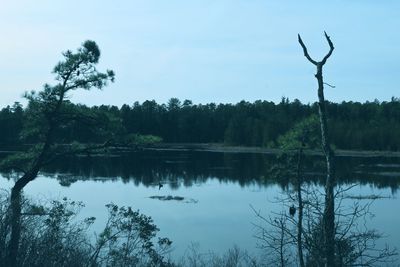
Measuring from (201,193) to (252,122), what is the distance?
160ft

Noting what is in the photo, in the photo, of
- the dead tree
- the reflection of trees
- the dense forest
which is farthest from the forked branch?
the dense forest

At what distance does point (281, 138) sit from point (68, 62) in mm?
5812

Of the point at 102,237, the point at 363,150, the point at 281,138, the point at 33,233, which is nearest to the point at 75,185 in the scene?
the point at 281,138

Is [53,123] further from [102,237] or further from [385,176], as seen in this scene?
[385,176]

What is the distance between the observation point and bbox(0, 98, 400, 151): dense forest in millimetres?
62000

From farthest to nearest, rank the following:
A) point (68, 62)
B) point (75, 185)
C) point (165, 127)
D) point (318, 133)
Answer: point (165, 127) → point (75, 185) → point (318, 133) → point (68, 62)

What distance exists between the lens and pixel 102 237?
11.5 meters

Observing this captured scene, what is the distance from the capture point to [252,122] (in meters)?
76.5

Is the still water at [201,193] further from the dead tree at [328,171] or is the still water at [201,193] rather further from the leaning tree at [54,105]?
the dead tree at [328,171]

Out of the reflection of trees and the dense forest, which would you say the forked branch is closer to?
the reflection of trees

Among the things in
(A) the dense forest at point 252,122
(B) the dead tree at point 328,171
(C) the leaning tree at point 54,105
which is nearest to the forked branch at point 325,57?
(B) the dead tree at point 328,171

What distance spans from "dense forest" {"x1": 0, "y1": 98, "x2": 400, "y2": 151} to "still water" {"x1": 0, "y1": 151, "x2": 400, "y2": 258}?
52.3 feet

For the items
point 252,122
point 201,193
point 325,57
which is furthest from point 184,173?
point 252,122

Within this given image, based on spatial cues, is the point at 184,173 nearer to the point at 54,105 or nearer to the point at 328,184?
the point at 54,105
